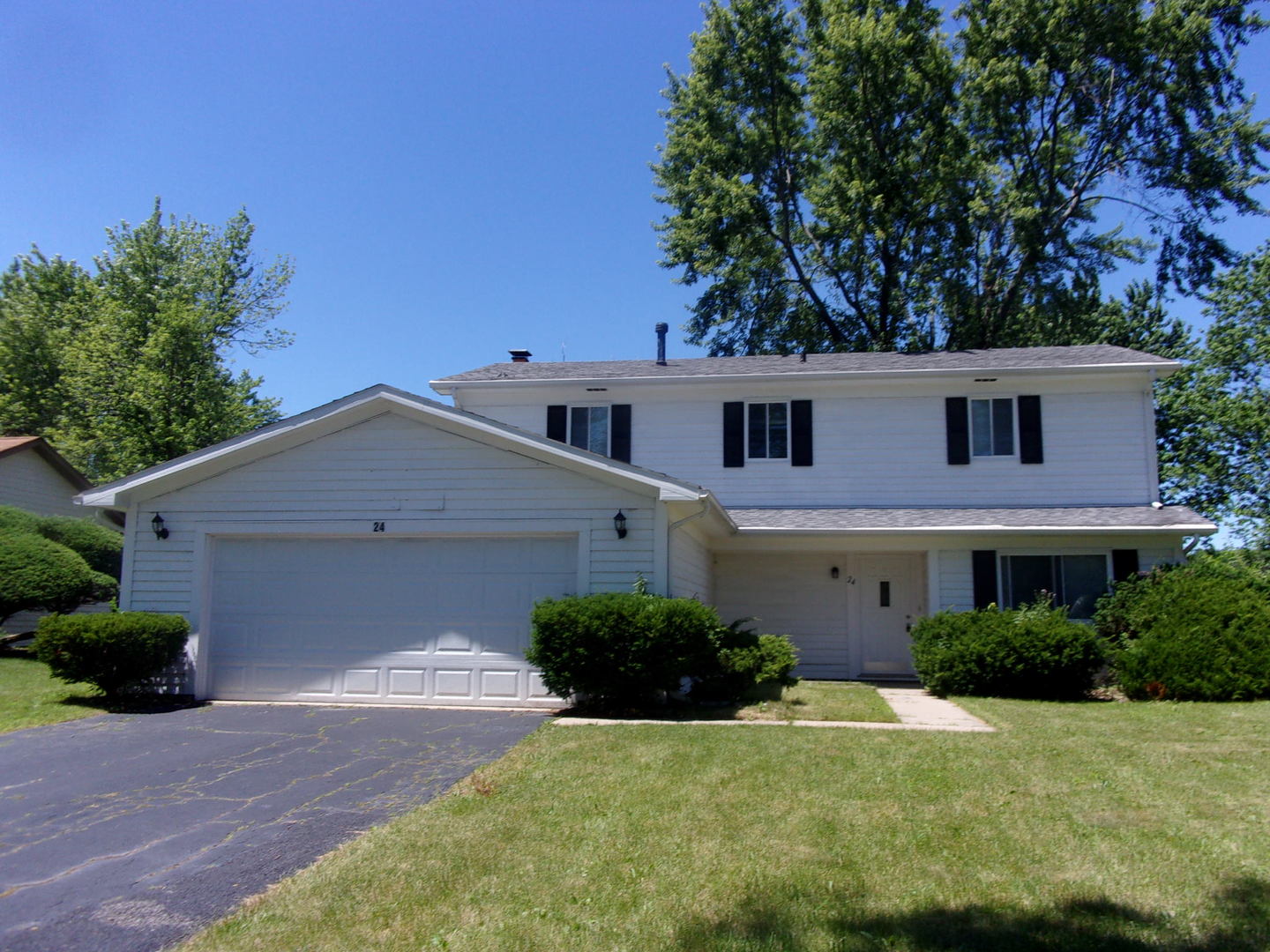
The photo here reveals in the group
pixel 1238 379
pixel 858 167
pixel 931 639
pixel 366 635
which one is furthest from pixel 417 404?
pixel 1238 379

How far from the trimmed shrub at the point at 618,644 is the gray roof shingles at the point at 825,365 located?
298 inches

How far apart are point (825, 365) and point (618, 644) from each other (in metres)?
9.38

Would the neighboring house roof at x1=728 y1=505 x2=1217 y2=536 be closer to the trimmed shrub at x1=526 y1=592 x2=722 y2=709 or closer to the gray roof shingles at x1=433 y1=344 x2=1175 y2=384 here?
the gray roof shingles at x1=433 y1=344 x2=1175 y2=384

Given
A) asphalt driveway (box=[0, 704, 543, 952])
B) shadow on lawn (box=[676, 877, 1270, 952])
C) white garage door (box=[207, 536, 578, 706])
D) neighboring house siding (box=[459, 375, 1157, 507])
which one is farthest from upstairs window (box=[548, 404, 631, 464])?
shadow on lawn (box=[676, 877, 1270, 952])

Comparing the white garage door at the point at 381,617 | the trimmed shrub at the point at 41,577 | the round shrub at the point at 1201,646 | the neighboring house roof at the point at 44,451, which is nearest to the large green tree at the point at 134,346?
the neighboring house roof at the point at 44,451

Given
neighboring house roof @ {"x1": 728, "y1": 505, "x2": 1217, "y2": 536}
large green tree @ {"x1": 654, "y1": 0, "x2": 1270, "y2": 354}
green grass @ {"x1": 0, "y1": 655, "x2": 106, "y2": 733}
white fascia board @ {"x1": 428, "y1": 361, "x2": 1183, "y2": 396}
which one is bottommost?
green grass @ {"x1": 0, "y1": 655, "x2": 106, "y2": 733}

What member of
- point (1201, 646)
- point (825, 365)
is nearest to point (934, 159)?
point (825, 365)

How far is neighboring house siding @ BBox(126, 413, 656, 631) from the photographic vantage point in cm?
1150

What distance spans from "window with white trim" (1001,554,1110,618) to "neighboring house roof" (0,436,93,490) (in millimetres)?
22813

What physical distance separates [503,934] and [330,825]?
87.3 inches

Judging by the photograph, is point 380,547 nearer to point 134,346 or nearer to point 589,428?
point 589,428

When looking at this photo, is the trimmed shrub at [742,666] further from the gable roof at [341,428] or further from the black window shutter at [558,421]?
the black window shutter at [558,421]

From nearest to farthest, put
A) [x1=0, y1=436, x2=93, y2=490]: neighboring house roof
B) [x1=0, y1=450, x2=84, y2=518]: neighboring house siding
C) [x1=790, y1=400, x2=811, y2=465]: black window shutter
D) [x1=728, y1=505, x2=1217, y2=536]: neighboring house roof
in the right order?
1. [x1=728, y1=505, x2=1217, y2=536]: neighboring house roof
2. [x1=790, y1=400, x2=811, y2=465]: black window shutter
3. [x1=0, y1=436, x2=93, y2=490]: neighboring house roof
4. [x1=0, y1=450, x2=84, y2=518]: neighboring house siding

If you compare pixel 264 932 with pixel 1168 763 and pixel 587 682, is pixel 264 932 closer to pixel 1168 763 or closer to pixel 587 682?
pixel 587 682
